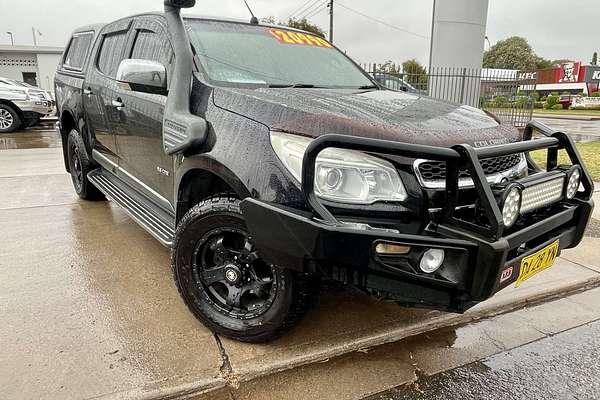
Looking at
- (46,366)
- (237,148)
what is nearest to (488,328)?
(237,148)

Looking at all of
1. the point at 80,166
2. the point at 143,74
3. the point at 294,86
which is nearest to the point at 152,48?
the point at 143,74

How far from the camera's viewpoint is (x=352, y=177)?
2.10m

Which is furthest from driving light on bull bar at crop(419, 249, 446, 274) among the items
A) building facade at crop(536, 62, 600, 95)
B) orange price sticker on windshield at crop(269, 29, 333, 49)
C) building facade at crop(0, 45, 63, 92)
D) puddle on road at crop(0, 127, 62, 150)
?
building facade at crop(536, 62, 600, 95)

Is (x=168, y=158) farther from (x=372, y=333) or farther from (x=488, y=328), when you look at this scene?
(x=488, y=328)

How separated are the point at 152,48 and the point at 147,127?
637 millimetres

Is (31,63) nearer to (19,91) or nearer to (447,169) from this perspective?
(19,91)

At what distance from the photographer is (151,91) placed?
119 inches

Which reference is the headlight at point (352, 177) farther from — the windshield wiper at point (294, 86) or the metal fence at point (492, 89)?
the metal fence at point (492, 89)

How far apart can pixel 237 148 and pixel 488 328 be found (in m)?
1.99

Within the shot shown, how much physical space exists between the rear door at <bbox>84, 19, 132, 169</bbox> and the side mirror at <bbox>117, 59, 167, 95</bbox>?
996 millimetres

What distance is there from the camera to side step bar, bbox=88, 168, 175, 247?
311 cm

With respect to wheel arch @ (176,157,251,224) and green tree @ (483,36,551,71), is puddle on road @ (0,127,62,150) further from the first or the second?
green tree @ (483,36,551,71)

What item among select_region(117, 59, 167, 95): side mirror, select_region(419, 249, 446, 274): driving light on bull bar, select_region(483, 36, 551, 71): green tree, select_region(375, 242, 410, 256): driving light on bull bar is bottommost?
select_region(419, 249, 446, 274): driving light on bull bar

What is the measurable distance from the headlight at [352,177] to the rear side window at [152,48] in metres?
1.60
